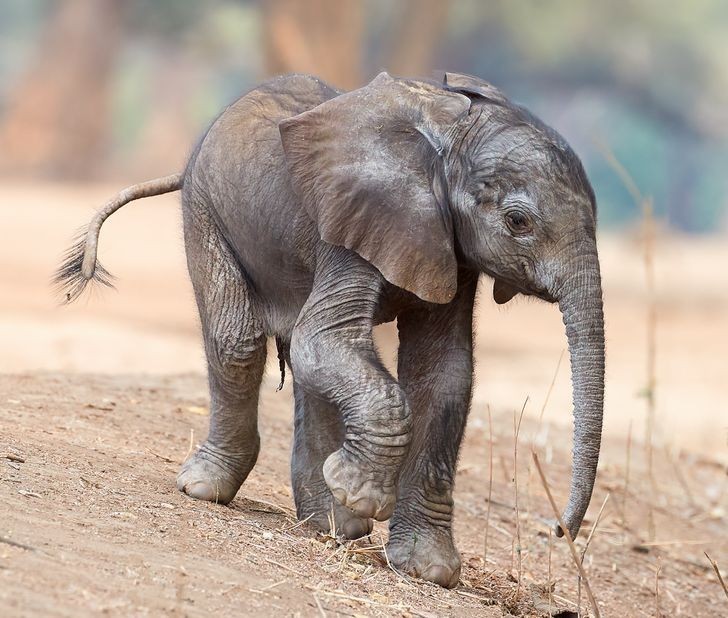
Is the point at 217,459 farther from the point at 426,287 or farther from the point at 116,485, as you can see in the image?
the point at 426,287

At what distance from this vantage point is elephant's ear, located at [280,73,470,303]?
194 inches

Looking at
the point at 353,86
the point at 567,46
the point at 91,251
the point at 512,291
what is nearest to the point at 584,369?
the point at 512,291

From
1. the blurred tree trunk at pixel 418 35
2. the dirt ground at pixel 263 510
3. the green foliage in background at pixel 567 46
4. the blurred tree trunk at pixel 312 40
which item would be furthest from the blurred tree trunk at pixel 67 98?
the dirt ground at pixel 263 510

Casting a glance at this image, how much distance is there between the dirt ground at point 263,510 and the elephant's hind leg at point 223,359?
0.19 meters

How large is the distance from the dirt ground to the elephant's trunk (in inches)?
23.4

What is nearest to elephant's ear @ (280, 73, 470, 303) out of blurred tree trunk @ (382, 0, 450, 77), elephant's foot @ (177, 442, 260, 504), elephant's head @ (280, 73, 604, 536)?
elephant's head @ (280, 73, 604, 536)

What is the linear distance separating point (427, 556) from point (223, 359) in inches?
45.3

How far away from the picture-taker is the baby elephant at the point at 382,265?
4.80 m

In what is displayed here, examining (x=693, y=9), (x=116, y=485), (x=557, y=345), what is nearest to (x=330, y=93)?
(x=116, y=485)

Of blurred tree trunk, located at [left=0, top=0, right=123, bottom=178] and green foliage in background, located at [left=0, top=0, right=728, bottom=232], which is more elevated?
green foliage in background, located at [left=0, top=0, right=728, bottom=232]

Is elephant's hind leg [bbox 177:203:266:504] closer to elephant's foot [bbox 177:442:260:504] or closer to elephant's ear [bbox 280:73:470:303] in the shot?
elephant's foot [bbox 177:442:260:504]

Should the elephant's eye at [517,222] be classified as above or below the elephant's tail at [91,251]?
above

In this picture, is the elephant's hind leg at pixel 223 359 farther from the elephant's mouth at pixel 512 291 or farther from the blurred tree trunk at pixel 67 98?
the blurred tree trunk at pixel 67 98

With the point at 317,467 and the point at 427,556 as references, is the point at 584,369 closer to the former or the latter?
the point at 427,556
